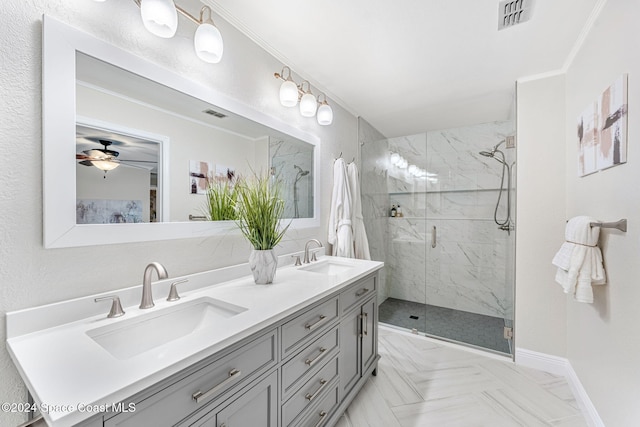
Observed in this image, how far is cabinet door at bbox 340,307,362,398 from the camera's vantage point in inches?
58.7

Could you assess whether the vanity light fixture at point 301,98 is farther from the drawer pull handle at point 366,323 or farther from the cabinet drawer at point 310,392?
the cabinet drawer at point 310,392

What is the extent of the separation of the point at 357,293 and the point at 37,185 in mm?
1537

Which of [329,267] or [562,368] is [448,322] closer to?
[562,368]

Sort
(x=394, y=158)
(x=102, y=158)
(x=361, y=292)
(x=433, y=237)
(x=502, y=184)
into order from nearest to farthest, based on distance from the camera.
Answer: (x=102, y=158)
(x=361, y=292)
(x=502, y=184)
(x=433, y=237)
(x=394, y=158)

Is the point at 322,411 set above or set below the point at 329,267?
below

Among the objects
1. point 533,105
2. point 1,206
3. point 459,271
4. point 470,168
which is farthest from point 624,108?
point 1,206

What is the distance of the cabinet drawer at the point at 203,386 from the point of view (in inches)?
24.5

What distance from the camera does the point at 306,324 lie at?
118cm

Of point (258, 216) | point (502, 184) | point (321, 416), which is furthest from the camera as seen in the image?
point (502, 184)

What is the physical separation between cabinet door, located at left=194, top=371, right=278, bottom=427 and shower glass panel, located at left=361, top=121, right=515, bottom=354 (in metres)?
2.10

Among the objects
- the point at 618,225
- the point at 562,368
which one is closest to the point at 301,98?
the point at 618,225

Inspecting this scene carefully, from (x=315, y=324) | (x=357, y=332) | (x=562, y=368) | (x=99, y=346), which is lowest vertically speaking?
(x=562, y=368)

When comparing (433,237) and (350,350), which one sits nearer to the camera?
(350,350)

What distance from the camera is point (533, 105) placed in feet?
6.79
